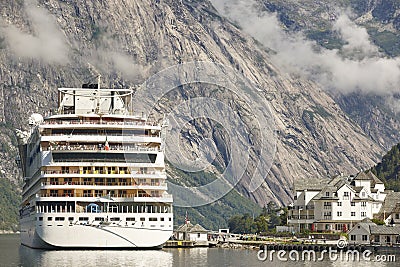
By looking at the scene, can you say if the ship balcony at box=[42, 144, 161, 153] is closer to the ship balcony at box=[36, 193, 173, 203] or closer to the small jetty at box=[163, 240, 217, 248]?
the ship balcony at box=[36, 193, 173, 203]

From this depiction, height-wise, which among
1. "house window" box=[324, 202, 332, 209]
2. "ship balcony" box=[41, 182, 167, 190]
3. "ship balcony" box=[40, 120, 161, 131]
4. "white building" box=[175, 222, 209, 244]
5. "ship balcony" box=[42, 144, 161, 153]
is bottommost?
"white building" box=[175, 222, 209, 244]

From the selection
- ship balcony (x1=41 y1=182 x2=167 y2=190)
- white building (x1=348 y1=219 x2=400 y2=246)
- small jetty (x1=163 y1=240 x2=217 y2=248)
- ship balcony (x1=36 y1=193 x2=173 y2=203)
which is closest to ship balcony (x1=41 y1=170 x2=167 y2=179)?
ship balcony (x1=41 y1=182 x2=167 y2=190)

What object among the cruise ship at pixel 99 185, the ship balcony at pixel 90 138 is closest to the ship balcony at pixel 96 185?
the cruise ship at pixel 99 185

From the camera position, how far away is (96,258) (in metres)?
121

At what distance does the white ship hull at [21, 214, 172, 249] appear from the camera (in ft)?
425

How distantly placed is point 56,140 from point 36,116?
87.1 ft

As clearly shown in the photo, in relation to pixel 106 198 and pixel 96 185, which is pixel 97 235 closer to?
pixel 106 198

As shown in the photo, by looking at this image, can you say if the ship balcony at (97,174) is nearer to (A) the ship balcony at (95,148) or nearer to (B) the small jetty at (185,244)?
(A) the ship balcony at (95,148)

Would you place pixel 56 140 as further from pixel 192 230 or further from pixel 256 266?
pixel 192 230

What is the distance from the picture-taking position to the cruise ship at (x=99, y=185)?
130375mm

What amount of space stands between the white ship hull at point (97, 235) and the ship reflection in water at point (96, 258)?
2.77ft

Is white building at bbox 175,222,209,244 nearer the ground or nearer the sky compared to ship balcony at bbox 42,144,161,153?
nearer the ground

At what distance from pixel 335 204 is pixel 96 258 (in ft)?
233

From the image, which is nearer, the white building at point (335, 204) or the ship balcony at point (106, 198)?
the ship balcony at point (106, 198)
